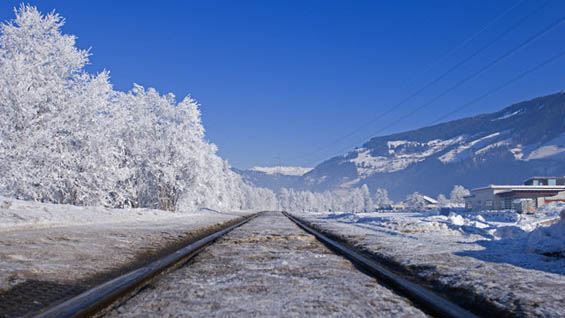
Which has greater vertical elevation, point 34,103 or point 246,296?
point 34,103

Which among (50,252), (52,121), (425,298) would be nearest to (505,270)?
(425,298)

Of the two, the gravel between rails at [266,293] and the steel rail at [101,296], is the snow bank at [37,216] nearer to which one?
the steel rail at [101,296]

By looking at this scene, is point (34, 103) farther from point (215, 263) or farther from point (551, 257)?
point (551, 257)

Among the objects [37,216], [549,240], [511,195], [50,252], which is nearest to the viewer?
[50,252]

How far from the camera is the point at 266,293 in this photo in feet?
10.2

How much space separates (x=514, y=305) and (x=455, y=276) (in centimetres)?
121

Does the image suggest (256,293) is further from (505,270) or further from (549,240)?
(549,240)

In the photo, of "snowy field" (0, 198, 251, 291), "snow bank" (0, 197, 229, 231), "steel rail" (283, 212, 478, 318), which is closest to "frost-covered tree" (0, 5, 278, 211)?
"snow bank" (0, 197, 229, 231)

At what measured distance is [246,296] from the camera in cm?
301

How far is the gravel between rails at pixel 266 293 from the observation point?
257 cm

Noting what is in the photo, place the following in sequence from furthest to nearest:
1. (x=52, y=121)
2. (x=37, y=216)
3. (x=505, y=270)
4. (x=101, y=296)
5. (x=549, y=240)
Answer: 1. (x=52, y=121)
2. (x=37, y=216)
3. (x=549, y=240)
4. (x=505, y=270)
5. (x=101, y=296)

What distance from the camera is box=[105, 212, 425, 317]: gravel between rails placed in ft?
8.45

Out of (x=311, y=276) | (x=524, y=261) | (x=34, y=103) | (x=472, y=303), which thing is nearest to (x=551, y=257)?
(x=524, y=261)

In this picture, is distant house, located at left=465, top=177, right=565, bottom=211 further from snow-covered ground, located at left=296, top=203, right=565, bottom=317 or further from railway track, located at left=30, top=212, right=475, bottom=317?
railway track, located at left=30, top=212, right=475, bottom=317
